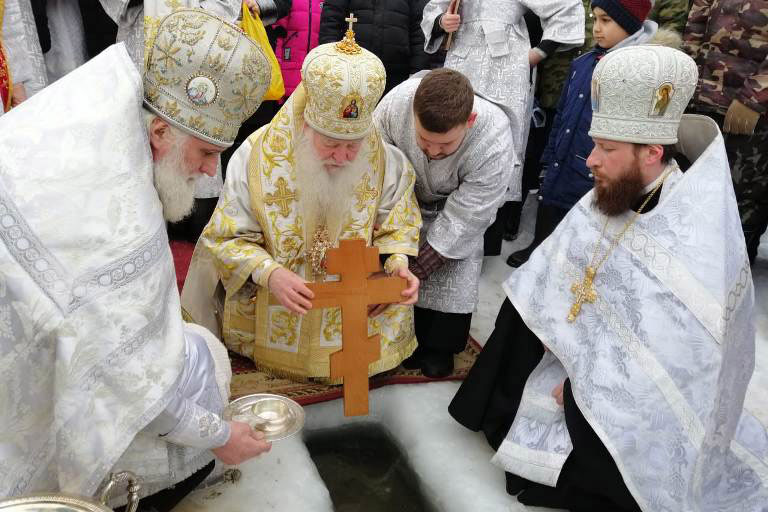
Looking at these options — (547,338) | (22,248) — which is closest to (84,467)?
(22,248)

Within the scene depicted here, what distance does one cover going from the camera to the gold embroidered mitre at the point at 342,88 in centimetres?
258

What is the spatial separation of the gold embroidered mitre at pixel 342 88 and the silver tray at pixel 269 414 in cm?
110

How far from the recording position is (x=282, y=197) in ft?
9.33

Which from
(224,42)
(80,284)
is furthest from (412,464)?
(224,42)

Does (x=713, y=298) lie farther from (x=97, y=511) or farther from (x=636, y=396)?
(x=97, y=511)

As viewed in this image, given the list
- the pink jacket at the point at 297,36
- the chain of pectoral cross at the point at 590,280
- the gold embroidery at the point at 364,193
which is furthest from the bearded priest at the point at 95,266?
the pink jacket at the point at 297,36

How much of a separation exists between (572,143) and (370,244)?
170 centimetres

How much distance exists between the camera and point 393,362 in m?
3.15

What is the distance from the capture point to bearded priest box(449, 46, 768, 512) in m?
2.13

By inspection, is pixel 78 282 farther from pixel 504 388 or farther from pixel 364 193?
pixel 504 388

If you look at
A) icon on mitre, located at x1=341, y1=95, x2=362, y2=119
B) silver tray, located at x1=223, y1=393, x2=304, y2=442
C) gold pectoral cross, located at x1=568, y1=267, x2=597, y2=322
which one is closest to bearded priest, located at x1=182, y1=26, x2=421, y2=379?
icon on mitre, located at x1=341, y1=95, x2=362, y2=119

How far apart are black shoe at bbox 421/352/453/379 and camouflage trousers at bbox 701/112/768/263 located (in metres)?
2.26

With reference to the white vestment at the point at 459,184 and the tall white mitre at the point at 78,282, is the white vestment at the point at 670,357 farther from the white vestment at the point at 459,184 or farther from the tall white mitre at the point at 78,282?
the tall white mitre at the point at 78,282

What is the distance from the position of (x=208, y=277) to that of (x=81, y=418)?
1469mm
